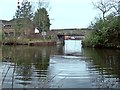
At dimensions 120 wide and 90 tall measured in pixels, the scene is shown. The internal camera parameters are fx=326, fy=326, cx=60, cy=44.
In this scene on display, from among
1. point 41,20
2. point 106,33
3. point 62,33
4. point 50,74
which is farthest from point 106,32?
point 50,74

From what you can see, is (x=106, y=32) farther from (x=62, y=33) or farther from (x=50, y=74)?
(x=50, y=74)

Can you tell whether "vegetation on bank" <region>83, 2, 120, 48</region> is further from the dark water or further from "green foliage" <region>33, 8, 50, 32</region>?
the dark water

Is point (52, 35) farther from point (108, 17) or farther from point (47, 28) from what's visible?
point (108, 17)

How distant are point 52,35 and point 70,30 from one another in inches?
345

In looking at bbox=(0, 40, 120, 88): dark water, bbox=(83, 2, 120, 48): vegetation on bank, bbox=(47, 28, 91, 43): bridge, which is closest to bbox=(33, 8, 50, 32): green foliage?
bbox=(47, 28, 91, 43): bridge

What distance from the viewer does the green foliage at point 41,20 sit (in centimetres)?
7462

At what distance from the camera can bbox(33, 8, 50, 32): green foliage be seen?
74625mm

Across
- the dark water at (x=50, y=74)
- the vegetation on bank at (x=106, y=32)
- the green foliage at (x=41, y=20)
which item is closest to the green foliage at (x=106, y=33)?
the vegetation on bank at (x=106, y=32)

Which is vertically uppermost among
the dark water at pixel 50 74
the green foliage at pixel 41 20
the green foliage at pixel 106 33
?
the green foliage at pixel 41 20

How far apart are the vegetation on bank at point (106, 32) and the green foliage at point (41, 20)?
57.7 feet

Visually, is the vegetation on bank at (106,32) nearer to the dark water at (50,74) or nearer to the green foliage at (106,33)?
the green foliage at (106,33)

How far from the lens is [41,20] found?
3130 inches

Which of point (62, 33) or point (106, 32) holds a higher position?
point (62, 33)

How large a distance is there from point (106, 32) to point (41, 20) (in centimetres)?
2894
